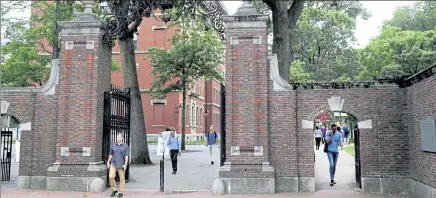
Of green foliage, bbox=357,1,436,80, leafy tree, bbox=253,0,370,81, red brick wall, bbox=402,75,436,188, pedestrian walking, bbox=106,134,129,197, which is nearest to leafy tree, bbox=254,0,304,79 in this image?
red brick wall, bbox=402,75,436,188

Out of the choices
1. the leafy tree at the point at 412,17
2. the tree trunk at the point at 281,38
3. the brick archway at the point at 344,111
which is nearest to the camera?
the brick archway at the point at 344,111

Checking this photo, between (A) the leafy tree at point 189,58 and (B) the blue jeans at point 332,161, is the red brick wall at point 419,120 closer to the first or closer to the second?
(B) the blue jeans at point 332,161

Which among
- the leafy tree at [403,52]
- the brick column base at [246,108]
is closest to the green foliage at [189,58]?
the leafy tree at [403,52]

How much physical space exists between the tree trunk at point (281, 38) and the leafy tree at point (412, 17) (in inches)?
863

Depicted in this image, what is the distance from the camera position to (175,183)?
13.5 m

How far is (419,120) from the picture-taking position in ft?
34.6

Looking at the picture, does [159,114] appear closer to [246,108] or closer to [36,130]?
[36,130]

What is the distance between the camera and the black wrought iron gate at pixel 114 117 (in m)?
12.7

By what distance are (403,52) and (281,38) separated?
1763cm

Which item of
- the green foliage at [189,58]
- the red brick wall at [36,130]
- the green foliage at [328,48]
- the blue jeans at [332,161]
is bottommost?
the blue jeans at [332,161]

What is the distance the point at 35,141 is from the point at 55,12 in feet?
41.2

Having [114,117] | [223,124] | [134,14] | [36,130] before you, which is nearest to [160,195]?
[223,124]

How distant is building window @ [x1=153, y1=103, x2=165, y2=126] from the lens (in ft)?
137

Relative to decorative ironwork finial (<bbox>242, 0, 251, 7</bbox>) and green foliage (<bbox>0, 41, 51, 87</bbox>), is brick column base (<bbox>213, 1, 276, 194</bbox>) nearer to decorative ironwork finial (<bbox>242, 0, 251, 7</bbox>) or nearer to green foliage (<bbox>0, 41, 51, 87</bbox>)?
decorative ironwork finial (<bbox>242, 0, 251, 7</bbox>)
